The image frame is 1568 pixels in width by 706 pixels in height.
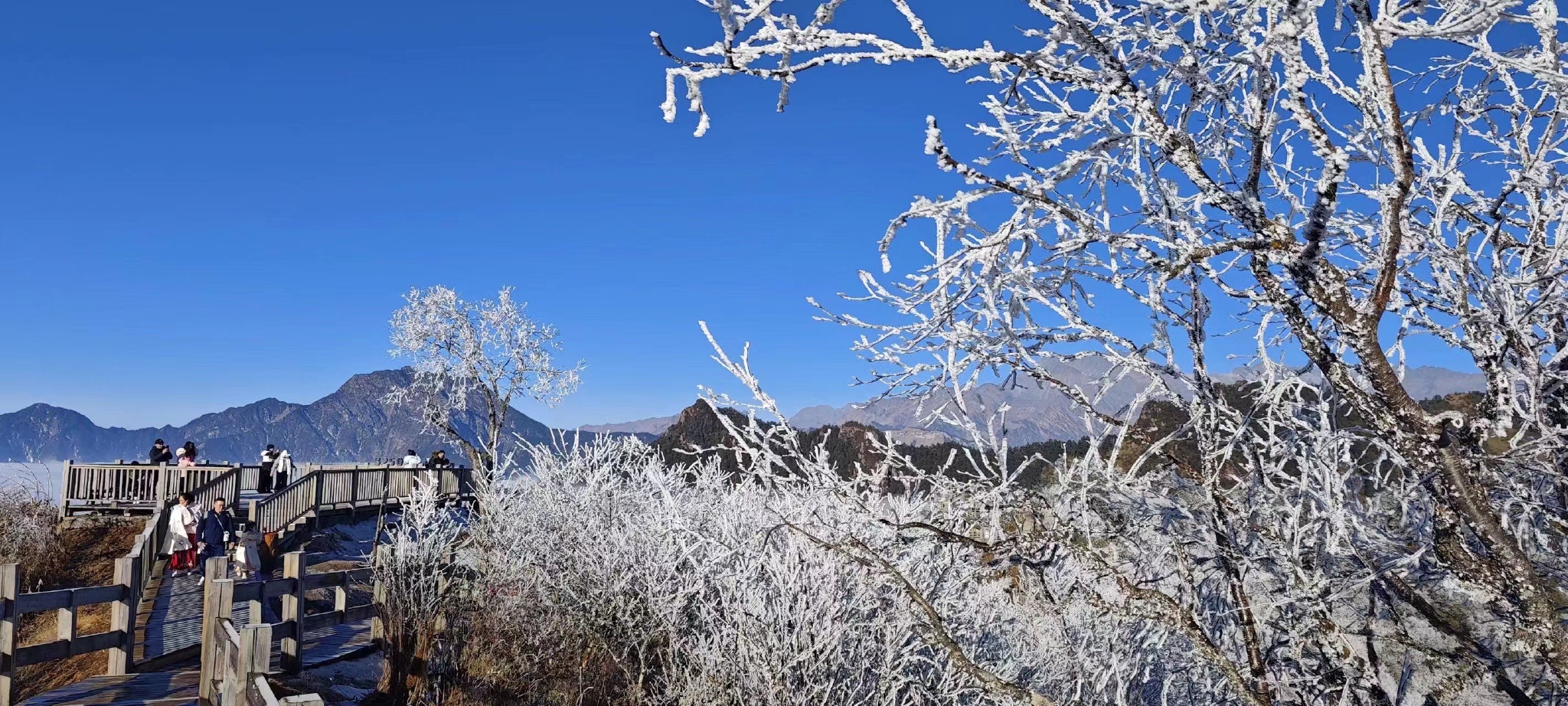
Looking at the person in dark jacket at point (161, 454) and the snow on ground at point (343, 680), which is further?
the person in dark jacket at point (161, 454)

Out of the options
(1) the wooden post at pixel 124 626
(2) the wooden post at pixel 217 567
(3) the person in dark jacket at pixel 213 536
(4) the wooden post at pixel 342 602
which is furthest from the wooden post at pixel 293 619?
(3) the person in dark jacket at pixel 213 536

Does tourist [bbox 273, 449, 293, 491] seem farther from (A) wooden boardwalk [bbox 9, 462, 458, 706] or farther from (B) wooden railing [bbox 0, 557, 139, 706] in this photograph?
(B) wooden railing [bbox 0, 557, 139, 706]

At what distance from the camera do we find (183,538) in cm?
1634

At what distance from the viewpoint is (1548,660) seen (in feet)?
6.64

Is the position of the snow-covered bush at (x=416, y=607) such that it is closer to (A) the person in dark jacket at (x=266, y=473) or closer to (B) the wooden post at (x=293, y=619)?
(B) the wooden post at (x=293, y=619)

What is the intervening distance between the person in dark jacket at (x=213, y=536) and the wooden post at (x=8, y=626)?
842 centimetres

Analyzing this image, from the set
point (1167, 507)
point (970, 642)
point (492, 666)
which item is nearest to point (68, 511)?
point (492, 666)

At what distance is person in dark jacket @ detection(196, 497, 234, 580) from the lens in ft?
Answer: 54.8

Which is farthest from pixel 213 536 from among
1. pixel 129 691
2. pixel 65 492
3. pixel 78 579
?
pixel 129 691

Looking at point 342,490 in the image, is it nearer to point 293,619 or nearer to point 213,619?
point 293,619

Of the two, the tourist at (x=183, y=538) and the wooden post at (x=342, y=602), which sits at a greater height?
the tourist at (x=183, y=538)

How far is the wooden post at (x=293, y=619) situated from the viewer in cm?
907

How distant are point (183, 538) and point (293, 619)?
901 centimetres

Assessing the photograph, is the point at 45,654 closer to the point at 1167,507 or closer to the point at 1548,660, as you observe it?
the point at 1167,507
